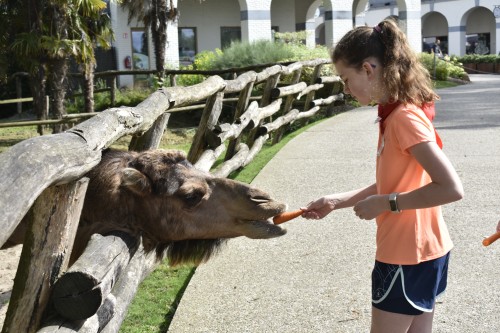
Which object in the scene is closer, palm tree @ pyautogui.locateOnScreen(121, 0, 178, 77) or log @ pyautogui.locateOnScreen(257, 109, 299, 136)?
log @ pyautogui.locateOnScreen(257, 109, 299, 136)

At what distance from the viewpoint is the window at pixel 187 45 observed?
27.5 meters

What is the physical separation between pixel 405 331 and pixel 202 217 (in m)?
1.02

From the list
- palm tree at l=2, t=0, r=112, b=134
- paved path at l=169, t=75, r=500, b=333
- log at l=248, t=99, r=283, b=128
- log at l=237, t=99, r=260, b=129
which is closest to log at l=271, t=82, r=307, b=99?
log at l=248, t=99, r=283, b=128

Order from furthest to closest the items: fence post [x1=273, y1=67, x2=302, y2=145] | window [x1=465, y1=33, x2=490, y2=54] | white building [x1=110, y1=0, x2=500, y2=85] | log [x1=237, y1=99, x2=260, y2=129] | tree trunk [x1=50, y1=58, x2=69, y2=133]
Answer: window [x1=465, y1=33, x2=490, y2=54] < white building [x1=110, y1=0, x2=500, y2=85] < tree trunk [x1=50, y1=58, x2=69, y2=133] < fence post [x1=273, y1=67, x2=302, y2=145] < log [x1=237, y1=99, x2=260, y2=129]

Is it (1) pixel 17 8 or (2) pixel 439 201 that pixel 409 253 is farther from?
(1) pixel 17 8

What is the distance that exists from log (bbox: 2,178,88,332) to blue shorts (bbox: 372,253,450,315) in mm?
1305

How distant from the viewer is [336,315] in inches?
171

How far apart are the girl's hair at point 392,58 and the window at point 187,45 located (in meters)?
24.9

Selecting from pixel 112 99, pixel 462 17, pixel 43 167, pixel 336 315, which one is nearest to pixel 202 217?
pixel 43 167

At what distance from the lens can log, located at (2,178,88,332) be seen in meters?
2.46

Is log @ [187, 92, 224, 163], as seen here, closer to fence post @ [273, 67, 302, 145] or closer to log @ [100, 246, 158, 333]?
log @ [100, 246, 158, 333]

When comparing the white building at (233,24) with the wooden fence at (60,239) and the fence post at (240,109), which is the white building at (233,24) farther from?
the wooden fence at (60,239)

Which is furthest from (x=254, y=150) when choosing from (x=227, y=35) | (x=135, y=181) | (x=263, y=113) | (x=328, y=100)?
(x=227, y=35)

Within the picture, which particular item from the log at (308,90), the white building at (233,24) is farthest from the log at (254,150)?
the white building at (233,24)
